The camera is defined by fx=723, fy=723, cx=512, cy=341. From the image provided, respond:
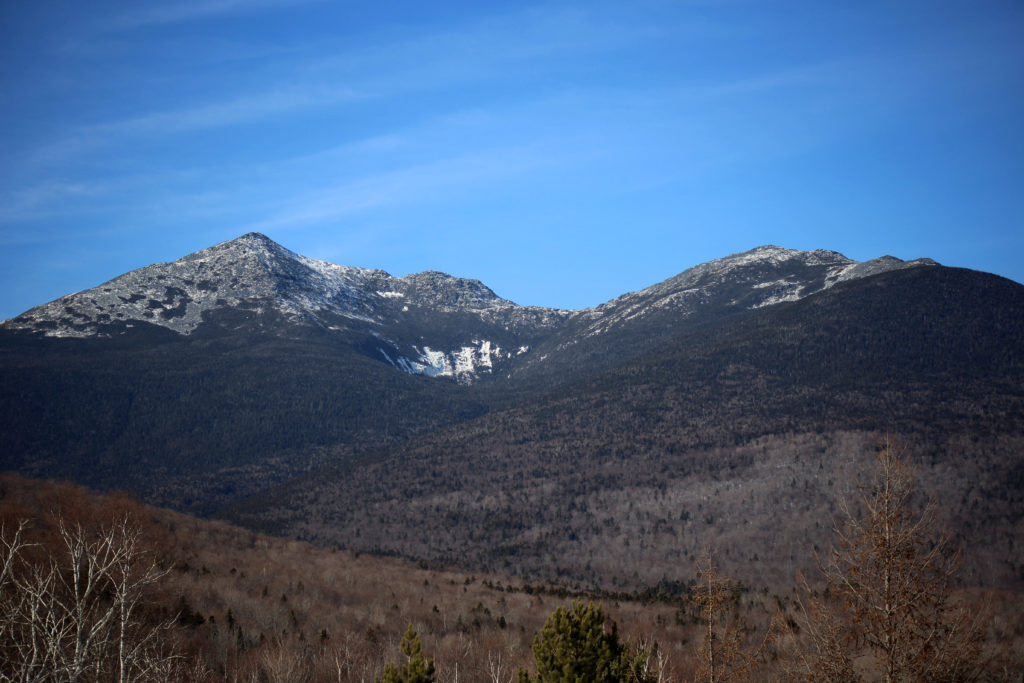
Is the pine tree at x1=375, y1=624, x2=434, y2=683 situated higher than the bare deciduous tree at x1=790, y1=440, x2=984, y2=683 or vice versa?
the bare deciduous tree at x1=790, y1=440, x2=984, y2=683

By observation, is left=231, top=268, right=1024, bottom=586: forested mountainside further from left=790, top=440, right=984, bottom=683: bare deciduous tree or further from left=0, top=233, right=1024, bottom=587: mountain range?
left=790, top=440, right=984, bottom=683: bare deciduous tree

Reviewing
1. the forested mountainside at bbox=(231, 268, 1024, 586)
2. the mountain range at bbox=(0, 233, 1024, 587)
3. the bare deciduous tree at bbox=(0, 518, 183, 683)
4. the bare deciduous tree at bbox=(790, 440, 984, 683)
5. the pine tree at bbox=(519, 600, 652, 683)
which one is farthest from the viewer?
the mountain range at bbox=(0, 233, 1024, 587)

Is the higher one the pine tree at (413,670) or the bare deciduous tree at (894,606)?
the bare deciduous tree at (894,606)

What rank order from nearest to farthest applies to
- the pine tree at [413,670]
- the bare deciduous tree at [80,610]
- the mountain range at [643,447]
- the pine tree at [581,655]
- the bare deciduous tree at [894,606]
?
the bare deciduous tree at [894,606] → the bare deciduous tree at [80,610] → the pine tree at [413,670] → the pine tree at [581,655] → the mountain range at [643,447]

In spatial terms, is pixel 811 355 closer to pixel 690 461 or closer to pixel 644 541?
pixel 690 461

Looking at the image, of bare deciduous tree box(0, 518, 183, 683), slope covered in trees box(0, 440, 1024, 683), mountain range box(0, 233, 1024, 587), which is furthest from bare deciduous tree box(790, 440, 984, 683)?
mountain range box(0, 233, 1024, 587)

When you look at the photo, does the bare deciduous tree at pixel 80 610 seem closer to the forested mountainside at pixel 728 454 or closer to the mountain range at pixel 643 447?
the forested mountainside at pixel 728 454

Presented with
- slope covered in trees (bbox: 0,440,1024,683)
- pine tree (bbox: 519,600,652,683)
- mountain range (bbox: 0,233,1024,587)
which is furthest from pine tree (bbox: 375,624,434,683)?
mountain range (bbox: 0,233,1024,587)

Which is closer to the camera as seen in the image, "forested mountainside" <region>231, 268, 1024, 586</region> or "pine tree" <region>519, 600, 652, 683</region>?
"pine tree" <region>519, 600, 652, 683</region>

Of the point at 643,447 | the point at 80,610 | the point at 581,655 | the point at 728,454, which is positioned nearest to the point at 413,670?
the point at 581,655

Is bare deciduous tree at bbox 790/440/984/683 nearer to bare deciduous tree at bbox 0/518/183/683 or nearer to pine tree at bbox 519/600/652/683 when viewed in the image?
pine tree at bbox 519/600/652/683

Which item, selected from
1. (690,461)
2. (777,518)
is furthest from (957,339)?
(777,518)

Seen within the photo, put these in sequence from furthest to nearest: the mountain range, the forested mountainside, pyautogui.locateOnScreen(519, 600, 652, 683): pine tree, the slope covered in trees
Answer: the mountain range
the forested mountainside
pyautogui.locateOnScreen(519, 600, 652, 683): pine tree
the slope covered in trees

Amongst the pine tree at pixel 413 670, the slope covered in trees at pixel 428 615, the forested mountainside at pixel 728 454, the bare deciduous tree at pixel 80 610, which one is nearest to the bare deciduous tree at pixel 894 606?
the slope covered in trees at pixel 428 615
